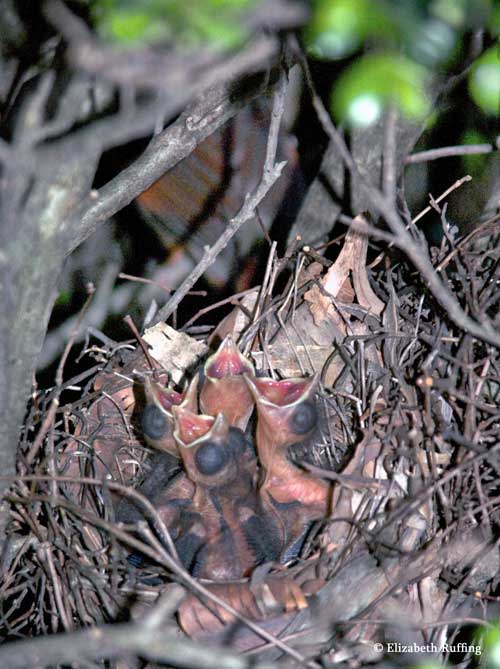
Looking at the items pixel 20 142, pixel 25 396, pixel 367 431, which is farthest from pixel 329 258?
pixel 20 142

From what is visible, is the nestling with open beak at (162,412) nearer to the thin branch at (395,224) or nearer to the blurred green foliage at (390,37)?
the thin branch at (395,224)

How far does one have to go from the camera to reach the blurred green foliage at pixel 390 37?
535 mm

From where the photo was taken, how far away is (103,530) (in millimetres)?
1015

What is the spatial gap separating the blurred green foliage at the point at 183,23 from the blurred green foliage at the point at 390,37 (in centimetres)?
6

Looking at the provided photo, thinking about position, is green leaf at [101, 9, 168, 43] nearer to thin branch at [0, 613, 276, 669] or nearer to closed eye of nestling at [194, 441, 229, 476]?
thin branch at [0, 613, 276, 669]

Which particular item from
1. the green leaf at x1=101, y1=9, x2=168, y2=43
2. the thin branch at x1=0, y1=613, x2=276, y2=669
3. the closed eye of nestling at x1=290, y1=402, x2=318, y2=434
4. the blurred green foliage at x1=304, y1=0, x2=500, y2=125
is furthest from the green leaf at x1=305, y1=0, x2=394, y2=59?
the closed eye of nestling at x1=290, y1=402, x2=318, y2=434

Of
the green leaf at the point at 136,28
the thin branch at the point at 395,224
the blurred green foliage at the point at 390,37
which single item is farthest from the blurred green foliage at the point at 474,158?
the green leaf at the point at 136,28

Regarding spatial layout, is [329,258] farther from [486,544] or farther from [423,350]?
[486,544]

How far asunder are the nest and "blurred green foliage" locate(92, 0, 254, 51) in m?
0.49

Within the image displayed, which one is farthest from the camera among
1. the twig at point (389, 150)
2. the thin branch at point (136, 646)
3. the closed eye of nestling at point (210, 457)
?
the closed eye of nestling at point (210, 457)

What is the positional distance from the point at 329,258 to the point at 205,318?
21.4 inches

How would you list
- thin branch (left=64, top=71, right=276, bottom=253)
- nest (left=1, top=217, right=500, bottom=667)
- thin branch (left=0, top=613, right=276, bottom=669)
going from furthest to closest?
1. thin branch (left=64, top=71, right=276, bottom=253)
2. nest (left=1, top=217, right=500, bottom=667)
3. thin branch (left=0, top=613, right=276, bottom=669)

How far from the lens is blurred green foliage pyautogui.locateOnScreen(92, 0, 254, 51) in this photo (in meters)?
0.51

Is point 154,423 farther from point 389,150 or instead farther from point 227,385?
point 389,150
